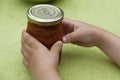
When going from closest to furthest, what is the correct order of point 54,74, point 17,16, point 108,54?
point 54,74 → point 108,54 → point 17,16

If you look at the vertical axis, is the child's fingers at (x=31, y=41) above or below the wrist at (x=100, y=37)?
above

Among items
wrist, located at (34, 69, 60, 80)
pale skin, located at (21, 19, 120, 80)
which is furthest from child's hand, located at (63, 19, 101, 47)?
wrist, located at (34, 69, 60, 80)

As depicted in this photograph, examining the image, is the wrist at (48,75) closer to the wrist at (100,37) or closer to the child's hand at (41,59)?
the child's hand at (41,59)

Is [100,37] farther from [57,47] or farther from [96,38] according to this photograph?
[57,47]

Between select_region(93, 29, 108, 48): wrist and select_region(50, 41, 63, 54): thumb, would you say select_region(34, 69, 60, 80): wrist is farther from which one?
select_region(93, 29, 108, 48): wrist

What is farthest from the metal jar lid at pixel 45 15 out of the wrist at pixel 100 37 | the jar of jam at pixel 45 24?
the wrist at pixel 100 37

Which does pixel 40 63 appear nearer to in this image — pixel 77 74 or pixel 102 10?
pixel 77 74

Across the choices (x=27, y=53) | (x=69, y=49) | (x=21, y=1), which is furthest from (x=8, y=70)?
(x=21, y=1)
